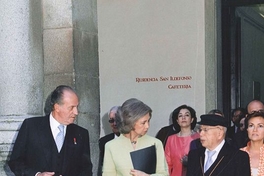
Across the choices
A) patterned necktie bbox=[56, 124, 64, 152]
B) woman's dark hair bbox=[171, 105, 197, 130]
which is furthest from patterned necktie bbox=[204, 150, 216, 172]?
woman's dark hair bbox=[171, 105, 197, 130]

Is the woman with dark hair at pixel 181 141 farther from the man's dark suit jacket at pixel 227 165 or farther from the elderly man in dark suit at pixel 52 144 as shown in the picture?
the elderly man in dark suit at pixel 52 144

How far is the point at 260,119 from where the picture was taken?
265 inches

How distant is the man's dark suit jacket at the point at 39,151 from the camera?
6.24 metres

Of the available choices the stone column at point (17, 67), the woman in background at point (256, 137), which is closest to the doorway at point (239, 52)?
the stone column at point (17, 67)

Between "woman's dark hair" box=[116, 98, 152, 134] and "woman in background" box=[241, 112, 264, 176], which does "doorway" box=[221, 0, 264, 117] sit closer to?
"woman in background" box=[241, 112, 264, 176]

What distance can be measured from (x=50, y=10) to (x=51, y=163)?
2.95 metres

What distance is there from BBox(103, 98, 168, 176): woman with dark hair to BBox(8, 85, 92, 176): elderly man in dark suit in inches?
15.0

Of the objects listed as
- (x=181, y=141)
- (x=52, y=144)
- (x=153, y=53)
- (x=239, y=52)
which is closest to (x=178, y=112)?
(x=181, y=141)

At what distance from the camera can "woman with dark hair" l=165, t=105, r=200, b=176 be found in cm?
856

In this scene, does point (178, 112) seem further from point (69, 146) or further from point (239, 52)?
point (69, 146)

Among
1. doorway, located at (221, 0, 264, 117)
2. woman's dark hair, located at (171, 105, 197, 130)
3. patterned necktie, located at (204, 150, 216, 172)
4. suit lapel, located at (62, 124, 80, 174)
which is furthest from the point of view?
doorway, located at (221, 0, 264, 117)

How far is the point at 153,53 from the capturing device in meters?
10.2

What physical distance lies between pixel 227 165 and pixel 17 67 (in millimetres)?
3206

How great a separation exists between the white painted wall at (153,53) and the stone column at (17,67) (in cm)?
226
